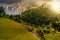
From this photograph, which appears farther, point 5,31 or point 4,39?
point 5,31

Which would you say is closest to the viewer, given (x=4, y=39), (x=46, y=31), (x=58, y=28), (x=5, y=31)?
(x=4, y=39)

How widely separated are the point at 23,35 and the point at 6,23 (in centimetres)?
2224

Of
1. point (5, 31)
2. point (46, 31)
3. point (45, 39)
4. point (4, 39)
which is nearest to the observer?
point (4, 39)

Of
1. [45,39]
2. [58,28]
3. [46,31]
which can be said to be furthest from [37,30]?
[45,39]

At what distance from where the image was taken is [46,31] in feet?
386

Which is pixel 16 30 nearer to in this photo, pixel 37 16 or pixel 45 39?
pixel 45 39

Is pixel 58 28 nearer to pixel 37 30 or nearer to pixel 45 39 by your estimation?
pixel 37 30

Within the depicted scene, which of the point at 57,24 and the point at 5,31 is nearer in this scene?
the point at 5,31

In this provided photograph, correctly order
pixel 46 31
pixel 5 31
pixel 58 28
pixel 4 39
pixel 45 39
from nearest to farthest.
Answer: pixel 4 39 → pixel 45 39 → pixel 5 31 → pixel 46 31 → pixel 58 28

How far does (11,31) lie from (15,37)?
10.8 meters

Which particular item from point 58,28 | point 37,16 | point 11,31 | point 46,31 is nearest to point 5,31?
point 11,31

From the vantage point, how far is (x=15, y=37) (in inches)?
Result: 3750

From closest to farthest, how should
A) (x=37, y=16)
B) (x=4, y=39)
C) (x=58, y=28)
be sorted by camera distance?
(x=4, y=39) → (x=58, y=28) → (x=37, y=16)

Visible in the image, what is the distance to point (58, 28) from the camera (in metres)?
125
